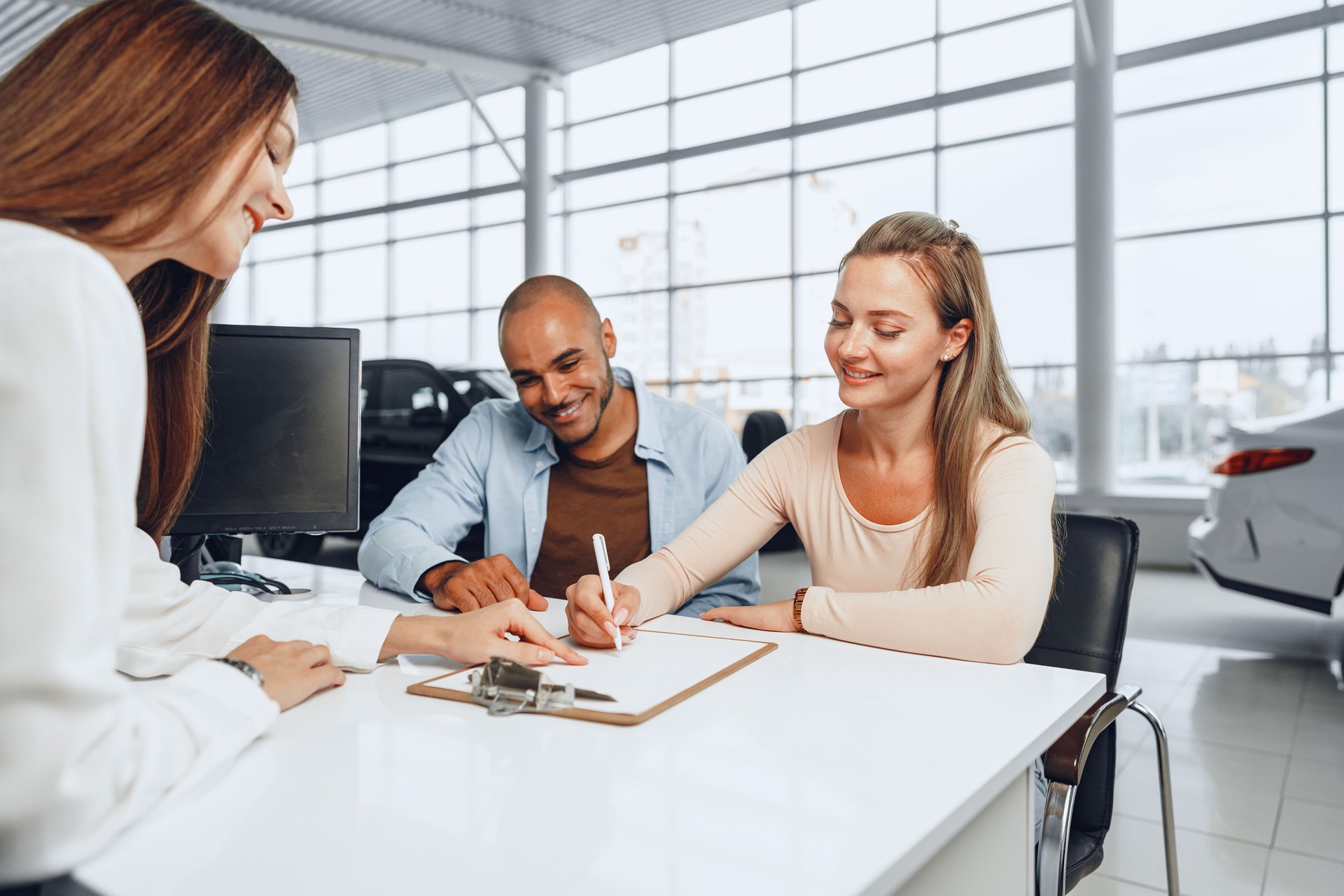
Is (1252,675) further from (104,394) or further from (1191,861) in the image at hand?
(104,394)

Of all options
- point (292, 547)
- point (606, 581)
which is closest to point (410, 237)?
point (292, 547)

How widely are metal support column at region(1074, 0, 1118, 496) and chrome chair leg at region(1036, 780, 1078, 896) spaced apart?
20.1 feet

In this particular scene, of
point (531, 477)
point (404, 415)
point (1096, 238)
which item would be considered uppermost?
point (1096, 238)

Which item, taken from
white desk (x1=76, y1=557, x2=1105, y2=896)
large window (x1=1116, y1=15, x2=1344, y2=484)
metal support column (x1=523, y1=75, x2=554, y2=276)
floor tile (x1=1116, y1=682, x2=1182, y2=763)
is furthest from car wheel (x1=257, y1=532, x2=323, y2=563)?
large window (x1=1116, y1=15, x2=1344, y2=484)

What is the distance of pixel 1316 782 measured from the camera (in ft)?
8.45

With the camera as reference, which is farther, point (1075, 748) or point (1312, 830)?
point (1312, 830)

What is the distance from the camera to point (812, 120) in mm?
8273

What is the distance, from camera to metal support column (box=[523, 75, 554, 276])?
9.45 metres

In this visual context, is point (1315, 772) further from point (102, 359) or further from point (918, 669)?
point (102, 359)

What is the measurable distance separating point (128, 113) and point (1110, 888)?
2.31 metres

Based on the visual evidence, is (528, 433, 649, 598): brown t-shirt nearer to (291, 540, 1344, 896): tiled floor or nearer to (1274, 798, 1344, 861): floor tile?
(291, 540, 1344, 896): tiled floor

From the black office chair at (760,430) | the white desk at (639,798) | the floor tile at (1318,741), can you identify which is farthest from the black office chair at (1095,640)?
the black office chair at (760,430)

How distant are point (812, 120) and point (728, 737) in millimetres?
8192

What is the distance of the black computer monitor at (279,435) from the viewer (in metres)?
1.68
